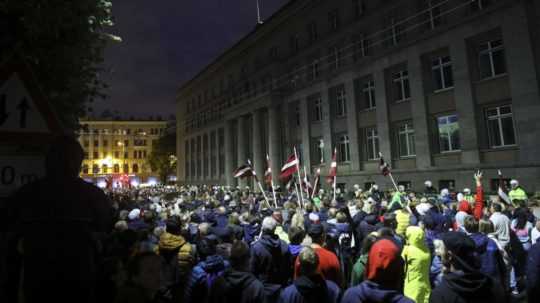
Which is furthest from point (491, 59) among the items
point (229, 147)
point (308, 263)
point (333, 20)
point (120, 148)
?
point (120, 148)

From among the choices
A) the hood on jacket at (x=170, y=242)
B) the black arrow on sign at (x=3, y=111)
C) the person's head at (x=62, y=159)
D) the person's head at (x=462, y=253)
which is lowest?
the hood on jacket at (x=170, y=242)

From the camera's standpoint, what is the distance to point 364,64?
30078 mm

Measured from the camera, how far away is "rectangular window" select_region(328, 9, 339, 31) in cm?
3469

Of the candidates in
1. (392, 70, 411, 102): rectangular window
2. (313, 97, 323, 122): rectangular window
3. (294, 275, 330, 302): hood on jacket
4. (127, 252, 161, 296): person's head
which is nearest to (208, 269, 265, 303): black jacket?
(294, 275, 330, 302): hood on jacket

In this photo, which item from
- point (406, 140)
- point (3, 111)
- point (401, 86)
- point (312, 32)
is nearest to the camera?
point (3, 111)

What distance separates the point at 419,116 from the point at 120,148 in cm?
9906

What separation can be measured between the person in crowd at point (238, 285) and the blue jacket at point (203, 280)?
33 centimetres

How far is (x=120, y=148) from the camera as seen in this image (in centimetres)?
10688

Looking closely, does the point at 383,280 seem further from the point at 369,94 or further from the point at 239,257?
the point at 369,94

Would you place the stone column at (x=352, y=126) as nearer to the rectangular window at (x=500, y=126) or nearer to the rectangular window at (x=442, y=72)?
the rectangular window at (x=442, y=72)

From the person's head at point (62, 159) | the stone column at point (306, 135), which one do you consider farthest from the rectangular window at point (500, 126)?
the person's head at point (62, 159)

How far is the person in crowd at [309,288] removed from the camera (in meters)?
3.75

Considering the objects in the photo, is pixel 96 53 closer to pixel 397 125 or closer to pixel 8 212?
pixel 8 212

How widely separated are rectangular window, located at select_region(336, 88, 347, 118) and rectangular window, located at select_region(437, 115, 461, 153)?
9469 millimetres
